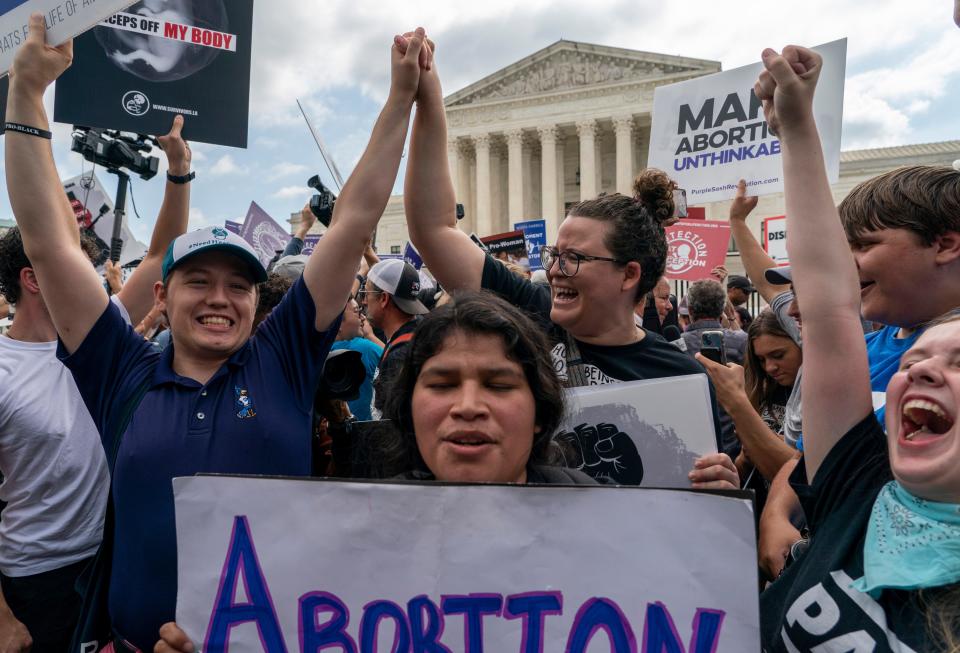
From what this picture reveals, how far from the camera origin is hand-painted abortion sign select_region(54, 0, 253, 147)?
316cm

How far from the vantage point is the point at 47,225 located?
6.81 feet

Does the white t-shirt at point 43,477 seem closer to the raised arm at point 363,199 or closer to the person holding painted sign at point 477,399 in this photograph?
the raised arm at point 363,199

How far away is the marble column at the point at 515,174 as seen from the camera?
44.3 m

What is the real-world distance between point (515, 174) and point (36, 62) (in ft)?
141

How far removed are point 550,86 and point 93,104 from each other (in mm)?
44454

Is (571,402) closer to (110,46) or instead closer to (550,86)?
(110,46)

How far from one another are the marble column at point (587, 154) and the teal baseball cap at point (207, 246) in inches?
1656

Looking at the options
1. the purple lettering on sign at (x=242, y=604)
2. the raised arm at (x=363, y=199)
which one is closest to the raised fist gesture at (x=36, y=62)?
the raised arm at (x=363, y=199)

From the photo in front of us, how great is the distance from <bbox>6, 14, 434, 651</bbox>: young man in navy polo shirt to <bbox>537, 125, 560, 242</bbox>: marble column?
41675mm

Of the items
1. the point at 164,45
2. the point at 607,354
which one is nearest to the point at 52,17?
the point at 164,45

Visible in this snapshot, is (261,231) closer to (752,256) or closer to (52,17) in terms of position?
(52,17)

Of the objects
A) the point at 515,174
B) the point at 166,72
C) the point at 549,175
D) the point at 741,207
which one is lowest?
the point at 741,207

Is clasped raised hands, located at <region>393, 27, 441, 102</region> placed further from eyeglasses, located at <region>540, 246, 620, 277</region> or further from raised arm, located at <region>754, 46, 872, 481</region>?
raised arm, located at <region>754, 46, 872, 481</region>

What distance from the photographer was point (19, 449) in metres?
2.39
